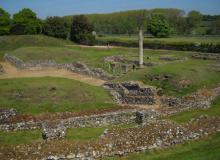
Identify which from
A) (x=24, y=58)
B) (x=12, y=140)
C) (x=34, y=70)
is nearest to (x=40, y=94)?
(x=12, y=140)

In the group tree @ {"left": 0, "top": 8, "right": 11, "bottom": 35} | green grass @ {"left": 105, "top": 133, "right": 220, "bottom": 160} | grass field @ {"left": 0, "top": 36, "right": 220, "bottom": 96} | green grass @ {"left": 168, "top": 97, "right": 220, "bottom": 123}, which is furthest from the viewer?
tree @ {"left": 0, "top": 8, "right": 11, "bottom": 35}

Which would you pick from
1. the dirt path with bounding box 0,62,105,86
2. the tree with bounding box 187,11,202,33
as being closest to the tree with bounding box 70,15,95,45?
the dirt path with bounding box 0,62,105,86

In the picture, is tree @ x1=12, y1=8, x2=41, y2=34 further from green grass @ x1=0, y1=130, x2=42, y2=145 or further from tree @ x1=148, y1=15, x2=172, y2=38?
green grass @ x1=0, y1=130, x2=42, y2=145

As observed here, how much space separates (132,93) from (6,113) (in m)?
13.3

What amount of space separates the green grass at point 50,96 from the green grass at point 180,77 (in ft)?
20.9

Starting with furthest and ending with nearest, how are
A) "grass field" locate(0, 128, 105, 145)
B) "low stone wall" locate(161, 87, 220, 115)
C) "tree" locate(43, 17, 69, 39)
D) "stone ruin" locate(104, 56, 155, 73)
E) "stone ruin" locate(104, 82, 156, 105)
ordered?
1. "tree" locate(43, 17, 69, 39)
2. "stone ruin" locate(104, 56, 155, 73)
3. "stone ruin" locate(104, 82, 156, 105)
4. "low stone wall" locate(161, 87, 220, 115)
5. "grass field" locate(0, 128, 105, 145)

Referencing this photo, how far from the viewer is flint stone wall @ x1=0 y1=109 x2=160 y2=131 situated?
29.3 meters

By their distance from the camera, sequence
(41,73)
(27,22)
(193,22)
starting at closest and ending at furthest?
(41,73), (27,22), (193,22)

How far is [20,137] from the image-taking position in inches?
1073

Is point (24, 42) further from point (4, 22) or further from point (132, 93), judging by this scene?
point (132, 93)

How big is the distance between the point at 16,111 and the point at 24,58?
37901mm

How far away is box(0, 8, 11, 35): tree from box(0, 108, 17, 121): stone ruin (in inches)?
2945

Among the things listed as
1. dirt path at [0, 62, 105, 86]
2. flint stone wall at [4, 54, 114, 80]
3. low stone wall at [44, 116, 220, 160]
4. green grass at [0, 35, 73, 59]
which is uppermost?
low stone wall at [44, 116, 220, 160]

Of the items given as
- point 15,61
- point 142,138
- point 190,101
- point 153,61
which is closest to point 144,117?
point 142,138
